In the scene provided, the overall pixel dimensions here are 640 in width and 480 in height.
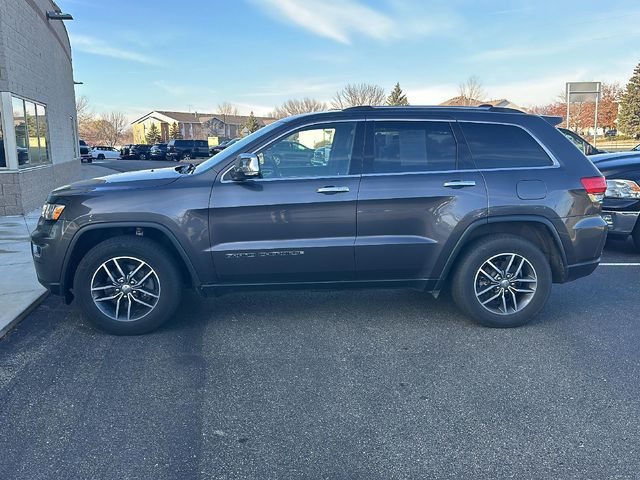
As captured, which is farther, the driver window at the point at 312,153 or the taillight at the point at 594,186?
the taillight at the point at 594,186

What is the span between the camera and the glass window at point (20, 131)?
35.0 feet

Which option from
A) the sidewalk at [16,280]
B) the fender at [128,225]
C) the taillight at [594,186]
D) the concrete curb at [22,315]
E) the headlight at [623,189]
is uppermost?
the taillight at [594,186]

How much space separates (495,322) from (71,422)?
11.1 ft

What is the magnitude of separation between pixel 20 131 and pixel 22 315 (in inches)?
308

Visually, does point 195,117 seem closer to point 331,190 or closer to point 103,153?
point 103,153

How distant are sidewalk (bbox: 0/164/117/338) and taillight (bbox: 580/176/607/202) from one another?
5185 millimetres

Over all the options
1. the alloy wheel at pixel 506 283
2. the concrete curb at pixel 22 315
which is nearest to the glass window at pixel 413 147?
the alloy wheel at pixel 506 283

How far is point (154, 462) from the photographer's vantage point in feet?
8.79

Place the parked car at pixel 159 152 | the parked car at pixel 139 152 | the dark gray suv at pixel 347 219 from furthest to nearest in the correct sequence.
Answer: the parked car at pixel 139 152 → the parked car at pixel 159 152 → the dark gray suv at pixel 347 219

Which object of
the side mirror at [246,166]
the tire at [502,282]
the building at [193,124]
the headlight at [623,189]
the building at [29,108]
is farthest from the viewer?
the building at [193,124]

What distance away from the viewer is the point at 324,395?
3365 mm

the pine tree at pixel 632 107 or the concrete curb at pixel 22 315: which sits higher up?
the pine tree at pixel 632 107

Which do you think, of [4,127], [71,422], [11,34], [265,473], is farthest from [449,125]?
[11,34]

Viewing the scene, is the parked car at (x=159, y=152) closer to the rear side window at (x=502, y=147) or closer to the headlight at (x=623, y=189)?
the headlight at (x=623, y=189)
